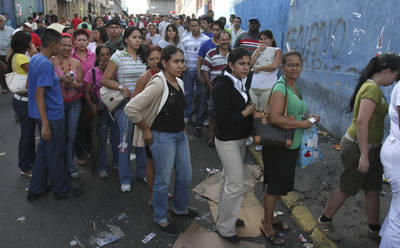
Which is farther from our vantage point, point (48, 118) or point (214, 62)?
point (214, 62)

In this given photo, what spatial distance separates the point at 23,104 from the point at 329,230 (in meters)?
4.04

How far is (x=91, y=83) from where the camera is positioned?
4.27m

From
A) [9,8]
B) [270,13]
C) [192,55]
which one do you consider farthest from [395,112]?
[9,8]

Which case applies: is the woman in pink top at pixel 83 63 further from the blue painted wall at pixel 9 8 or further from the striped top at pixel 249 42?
the blue painted wall at pixel 9 8

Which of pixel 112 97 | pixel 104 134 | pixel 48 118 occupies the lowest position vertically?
pixel 104 134

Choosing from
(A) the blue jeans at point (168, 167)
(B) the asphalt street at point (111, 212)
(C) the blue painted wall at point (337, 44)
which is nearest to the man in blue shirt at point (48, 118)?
(B) the asphalt street at point (111, 212)

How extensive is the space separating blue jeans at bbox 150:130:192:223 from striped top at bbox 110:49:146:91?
1.20m

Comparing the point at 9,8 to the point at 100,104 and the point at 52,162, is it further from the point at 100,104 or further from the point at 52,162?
the point at 52,162

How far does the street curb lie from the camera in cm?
307

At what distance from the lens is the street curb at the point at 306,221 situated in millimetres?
3066

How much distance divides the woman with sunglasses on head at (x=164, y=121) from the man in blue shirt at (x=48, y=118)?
1.19 meters

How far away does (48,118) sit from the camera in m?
3.51

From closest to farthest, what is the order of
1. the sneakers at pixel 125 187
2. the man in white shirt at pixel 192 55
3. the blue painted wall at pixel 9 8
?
the sneakers at pixel 125 187, the man in white shirt at pixel 192 55, the blue painted wall at pixel 9 8

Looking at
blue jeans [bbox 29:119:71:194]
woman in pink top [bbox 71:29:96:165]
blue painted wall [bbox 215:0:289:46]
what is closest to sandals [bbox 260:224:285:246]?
blue jeans [bbox 29:119:71:194]
